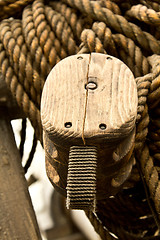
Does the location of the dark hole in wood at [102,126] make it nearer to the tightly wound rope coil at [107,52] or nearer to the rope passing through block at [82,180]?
the rope passing through block at [82,180]

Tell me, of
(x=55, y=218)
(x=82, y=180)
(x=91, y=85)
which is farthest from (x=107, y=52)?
(x=55, y=218)

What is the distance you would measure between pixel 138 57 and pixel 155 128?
180mm

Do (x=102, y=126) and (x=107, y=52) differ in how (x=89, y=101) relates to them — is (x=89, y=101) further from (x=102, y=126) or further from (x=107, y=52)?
(x=107, y=52)

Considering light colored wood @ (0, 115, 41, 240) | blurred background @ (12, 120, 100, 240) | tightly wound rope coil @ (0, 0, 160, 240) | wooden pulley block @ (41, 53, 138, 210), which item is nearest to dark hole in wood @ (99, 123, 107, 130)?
wooden pulley block @ (41, 53, 138, 210)

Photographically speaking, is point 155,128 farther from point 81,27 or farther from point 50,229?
point 50,229

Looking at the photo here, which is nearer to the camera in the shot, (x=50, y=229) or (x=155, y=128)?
(x=155, y=128)

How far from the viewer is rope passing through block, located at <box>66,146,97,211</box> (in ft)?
2.24

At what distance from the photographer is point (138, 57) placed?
39.0 inches

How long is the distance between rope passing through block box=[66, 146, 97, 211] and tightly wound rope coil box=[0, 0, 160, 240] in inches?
9.2

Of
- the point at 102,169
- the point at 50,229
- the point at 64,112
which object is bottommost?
the point at 50,229

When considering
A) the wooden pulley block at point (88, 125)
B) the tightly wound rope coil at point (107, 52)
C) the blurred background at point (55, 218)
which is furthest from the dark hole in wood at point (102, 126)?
the blurred background at point (55, 218)

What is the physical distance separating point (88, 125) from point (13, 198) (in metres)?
0.40

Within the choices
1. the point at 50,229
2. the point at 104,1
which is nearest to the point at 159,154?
the point at 104,1

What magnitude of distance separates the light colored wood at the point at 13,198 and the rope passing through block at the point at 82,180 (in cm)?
32
